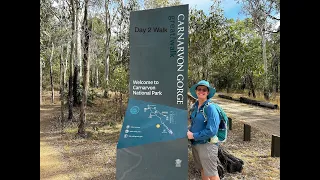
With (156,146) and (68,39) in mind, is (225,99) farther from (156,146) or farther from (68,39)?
(68,39)

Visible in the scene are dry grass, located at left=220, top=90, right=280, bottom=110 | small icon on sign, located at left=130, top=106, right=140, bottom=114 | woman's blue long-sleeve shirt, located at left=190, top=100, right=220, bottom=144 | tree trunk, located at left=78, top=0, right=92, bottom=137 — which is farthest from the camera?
tree trunk, located at left=78, top=0, right=92, bottom=137

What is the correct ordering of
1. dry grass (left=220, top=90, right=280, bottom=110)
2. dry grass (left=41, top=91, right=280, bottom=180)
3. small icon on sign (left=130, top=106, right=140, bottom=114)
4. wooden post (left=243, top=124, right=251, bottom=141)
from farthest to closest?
wooden post (left=243, top=124, right=251, bottom=141) < dry grass (left=220, top=90, right=280, bottom=110) < dry grass (left=41, top=91, right=280, bottom=180) < small icon on sign (left=130, top=106, right=140, bottom=114)

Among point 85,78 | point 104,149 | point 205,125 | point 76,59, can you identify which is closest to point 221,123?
point 205,125

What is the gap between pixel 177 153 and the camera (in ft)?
7.40

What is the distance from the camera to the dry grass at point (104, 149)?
298 centimetres

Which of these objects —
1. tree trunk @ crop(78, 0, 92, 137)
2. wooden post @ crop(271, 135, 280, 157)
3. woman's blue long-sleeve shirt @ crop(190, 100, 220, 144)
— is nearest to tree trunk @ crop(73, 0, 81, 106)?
tree trunk @ crop(78, 0, 92, 137)

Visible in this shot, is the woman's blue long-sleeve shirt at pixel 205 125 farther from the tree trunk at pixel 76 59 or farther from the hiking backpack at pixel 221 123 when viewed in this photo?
the tree trunk at pixel 76 59

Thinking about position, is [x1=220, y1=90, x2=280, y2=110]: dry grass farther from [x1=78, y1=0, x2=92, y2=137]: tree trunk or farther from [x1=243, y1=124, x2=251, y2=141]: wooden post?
[x1=78, y1=0, x2=92, y2=137]: tree trunk

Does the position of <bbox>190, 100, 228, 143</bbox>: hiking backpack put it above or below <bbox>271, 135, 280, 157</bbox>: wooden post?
above

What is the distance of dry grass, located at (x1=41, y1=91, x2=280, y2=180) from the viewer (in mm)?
2980

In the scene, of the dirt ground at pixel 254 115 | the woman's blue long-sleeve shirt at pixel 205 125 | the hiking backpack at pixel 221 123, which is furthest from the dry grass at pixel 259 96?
the woman's blue long-sleeve shirt at pixel 205 125

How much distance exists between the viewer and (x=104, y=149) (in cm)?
323

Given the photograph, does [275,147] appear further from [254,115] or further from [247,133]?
[254,115]

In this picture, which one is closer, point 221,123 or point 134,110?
point 221,123
